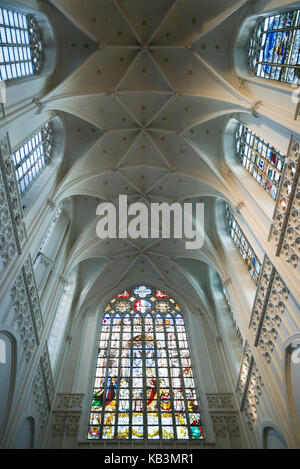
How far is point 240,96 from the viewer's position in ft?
38.2

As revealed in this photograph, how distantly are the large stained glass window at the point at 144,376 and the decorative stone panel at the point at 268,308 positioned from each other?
4.91m

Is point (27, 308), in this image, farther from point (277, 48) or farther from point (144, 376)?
point (277, 48)

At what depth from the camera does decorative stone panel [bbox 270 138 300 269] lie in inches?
337

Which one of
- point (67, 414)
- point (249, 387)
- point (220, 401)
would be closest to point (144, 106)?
point (249, 387)

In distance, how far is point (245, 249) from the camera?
13.8 metres

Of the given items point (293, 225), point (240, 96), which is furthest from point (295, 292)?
point (240, 96)

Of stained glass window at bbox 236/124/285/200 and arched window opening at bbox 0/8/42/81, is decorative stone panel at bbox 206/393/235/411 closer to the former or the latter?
stained glass window at bbox 236/124/285/200

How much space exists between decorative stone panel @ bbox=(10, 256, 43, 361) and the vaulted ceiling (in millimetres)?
3884

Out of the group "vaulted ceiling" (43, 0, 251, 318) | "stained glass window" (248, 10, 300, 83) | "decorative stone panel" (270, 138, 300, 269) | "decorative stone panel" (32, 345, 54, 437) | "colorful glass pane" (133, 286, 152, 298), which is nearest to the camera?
"decorative stone panel" (270, 138, 300, 269)

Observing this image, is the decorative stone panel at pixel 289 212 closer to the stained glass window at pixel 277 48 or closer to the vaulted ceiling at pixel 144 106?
the stained glass window at pixel 277 48

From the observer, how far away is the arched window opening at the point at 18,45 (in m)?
9.34

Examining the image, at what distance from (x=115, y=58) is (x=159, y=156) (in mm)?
4761

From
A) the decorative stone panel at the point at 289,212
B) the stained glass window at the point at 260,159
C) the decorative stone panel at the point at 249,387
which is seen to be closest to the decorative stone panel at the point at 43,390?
the decorative stone panel at the point at 249,387

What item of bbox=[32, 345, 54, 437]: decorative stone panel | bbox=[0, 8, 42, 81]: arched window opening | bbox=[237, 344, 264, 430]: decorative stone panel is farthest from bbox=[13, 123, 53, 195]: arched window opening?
bbox=[237, 344, 264, 430]: decorative stone panel
